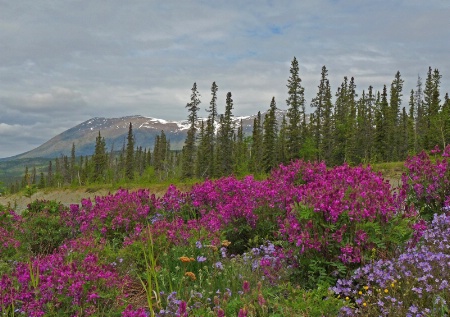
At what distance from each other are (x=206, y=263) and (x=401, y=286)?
2.60 metres

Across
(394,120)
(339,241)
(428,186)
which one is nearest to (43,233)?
(339,241)

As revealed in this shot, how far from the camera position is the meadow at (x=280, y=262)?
416 cm

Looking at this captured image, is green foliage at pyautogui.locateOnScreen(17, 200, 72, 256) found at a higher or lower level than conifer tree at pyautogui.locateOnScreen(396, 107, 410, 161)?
lower

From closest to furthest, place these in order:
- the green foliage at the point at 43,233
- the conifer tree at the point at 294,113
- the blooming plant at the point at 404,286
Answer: the blooming plant at the point at 404,286, the green foliage at the point at 43,233, the conifer tree at the point at 294,113

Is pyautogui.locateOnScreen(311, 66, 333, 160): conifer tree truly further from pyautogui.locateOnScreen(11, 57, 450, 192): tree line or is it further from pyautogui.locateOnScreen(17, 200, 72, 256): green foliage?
pyautogui.locateOnScreen(17, 200, 72, 256): green foliage

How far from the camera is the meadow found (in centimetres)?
416

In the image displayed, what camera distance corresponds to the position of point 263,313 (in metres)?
3.83

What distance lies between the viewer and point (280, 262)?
5.42 metres

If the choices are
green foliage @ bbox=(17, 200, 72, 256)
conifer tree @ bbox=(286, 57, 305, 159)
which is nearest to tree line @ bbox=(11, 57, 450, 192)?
conifer tree @ bbox=(286, 57, 305, 159)

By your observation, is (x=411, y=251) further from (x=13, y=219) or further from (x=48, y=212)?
(x=13, y=219)

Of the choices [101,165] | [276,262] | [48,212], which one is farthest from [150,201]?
[101,165]

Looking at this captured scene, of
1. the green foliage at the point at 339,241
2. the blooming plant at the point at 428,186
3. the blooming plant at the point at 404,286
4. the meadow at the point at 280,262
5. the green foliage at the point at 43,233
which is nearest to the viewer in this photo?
the blooming plant at the point at 404,286

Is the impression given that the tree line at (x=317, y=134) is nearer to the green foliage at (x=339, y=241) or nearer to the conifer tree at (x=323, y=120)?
the conifer tree at (x=323, y=120)

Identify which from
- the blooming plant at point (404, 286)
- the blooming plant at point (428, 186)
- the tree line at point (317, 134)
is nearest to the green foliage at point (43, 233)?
the blooming plant at point (404, 286)
